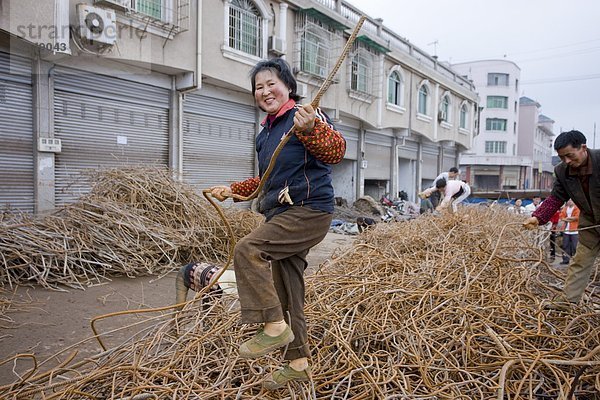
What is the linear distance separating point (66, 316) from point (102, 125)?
5.95m

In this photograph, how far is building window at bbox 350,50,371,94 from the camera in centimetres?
1633

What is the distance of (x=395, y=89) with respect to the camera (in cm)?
1933

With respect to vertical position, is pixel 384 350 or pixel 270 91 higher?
pixel 270 91

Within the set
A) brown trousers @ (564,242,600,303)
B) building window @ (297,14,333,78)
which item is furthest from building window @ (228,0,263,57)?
brown trousers @ (564,242,600,303)

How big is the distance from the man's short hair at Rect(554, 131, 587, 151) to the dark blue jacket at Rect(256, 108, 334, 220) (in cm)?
247

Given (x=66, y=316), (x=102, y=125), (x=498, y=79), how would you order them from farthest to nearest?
(x=498, y=79) → (x=102, y=125) → (x=66, y=316)

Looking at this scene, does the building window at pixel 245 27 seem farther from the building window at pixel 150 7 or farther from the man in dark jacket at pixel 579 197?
the man in dark jacket at pixel 579 197

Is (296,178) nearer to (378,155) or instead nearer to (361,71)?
(361,71)

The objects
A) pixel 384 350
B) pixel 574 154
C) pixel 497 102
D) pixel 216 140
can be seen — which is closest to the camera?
pixel 384 350

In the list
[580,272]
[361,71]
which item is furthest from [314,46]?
[580,272]

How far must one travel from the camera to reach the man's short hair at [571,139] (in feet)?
11.2

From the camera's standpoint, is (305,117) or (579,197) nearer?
(305,117)

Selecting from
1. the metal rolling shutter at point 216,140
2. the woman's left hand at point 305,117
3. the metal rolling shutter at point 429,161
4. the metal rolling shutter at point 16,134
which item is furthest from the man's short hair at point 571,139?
the metal rolling shutter at point 429,161

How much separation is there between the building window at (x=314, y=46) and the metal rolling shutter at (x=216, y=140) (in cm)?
285
